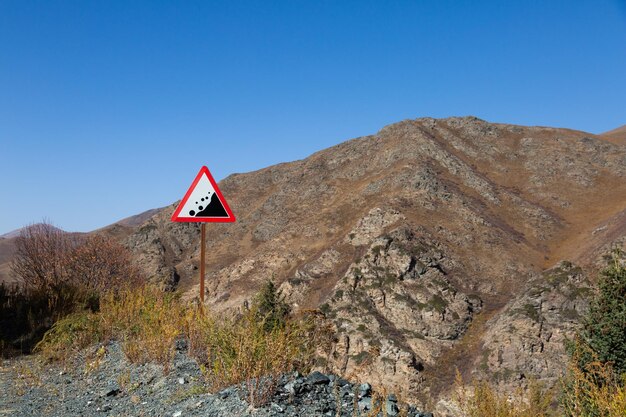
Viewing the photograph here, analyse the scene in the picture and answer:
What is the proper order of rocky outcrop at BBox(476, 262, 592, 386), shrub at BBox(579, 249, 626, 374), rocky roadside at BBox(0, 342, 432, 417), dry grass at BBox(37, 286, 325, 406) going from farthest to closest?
rocky outcrop at BBox(476, 262, 592, 386), shrub at BBox(579, 249, 626, 374), dry grass at BBox(37, 286, 325, 406), rocky roadside at BBox(0, 342, 432, 417)

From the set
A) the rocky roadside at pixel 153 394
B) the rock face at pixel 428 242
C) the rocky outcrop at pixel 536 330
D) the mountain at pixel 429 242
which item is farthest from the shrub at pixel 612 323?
the rocky outcrop at pixel 536 330

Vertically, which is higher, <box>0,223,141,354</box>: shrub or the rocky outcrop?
<box>0,223,141,354</box>: shrub

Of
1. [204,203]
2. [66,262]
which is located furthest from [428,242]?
[204,203]

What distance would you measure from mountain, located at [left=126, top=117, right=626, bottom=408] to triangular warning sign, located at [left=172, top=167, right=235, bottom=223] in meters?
14.6

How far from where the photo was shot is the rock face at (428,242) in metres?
37.8

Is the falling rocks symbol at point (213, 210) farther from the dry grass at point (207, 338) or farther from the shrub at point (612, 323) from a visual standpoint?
the shrub at point (612, 323)

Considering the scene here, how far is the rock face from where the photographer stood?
3784cm

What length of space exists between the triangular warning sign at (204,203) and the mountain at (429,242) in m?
14.6

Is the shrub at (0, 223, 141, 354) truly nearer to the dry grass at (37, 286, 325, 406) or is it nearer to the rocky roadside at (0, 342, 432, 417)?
the dry grass at (37, 286, 325, 406)

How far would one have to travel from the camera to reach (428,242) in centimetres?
5025

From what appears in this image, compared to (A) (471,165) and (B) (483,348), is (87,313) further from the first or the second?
(A) (471,165)

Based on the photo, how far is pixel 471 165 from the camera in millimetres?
74875

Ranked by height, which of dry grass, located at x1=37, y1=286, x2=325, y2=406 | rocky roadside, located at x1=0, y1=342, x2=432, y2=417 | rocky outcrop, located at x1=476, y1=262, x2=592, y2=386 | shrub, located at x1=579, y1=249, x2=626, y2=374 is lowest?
rocky outcrop, located at x1=476, y1=262, x2=592, y2=386

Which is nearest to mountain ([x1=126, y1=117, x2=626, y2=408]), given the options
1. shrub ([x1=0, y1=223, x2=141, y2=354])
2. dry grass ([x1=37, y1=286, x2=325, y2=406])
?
shrub ([x1=0, y1=223, x2=141, y2=354])
